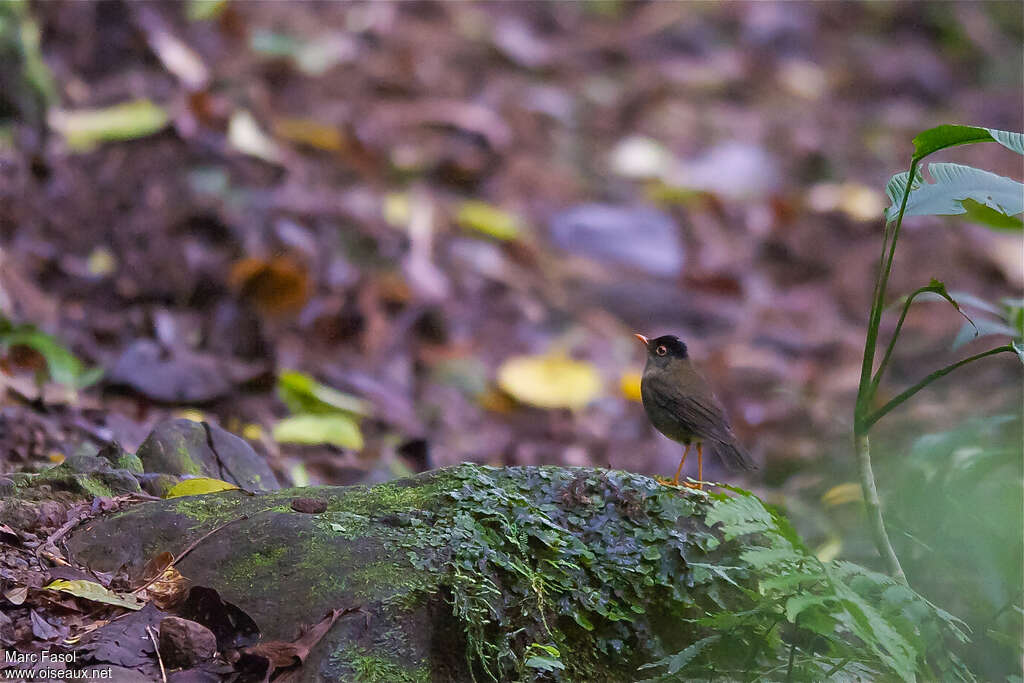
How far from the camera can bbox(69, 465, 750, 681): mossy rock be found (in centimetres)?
221

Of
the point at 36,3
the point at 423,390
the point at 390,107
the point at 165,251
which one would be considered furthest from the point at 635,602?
the point at 390,107

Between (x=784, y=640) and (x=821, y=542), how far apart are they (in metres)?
1.94

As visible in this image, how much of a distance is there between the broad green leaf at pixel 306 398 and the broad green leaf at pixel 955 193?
295 cm

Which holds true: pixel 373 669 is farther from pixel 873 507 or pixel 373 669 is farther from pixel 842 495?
pixel 842 495

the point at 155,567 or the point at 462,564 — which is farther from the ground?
the point at 462,564

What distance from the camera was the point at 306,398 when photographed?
476 centimetres

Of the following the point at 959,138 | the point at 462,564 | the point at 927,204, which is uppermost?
the point at 959,138

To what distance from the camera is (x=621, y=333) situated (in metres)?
6.54

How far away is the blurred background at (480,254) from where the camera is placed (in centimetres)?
433

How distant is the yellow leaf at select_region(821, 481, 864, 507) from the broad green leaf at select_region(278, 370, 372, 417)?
2.17 m

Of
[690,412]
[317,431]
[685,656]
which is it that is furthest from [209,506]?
[317,431]

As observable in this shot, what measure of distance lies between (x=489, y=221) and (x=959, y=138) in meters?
4.89

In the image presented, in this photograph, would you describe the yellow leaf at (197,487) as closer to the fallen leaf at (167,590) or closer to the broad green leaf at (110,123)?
the fallen leaf at (167,590)

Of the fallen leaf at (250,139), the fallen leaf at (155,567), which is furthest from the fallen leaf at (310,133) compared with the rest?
the fallen leaf at (155,567)
